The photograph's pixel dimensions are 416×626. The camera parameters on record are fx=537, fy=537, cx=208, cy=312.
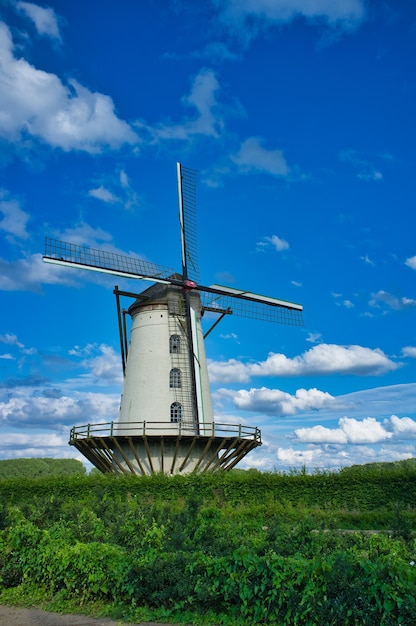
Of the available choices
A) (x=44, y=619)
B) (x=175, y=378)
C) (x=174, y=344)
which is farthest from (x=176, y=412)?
(x=44, y=619)

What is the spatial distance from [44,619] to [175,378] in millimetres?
17361

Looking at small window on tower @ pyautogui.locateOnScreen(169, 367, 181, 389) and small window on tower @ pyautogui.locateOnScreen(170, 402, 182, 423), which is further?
small window on tower @ pyautogui.locateOnScreen(169, 367, 181, 389)

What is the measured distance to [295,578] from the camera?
7375mm

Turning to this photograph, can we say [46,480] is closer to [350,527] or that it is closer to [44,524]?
[44,524]

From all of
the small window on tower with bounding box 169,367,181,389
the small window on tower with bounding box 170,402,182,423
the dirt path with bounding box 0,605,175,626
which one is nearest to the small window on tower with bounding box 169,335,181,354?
the small window on tower with bounding box 169,367,181,389

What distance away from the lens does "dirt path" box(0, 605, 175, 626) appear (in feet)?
26.0

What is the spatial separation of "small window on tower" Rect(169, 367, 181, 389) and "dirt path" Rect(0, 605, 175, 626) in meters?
16.6

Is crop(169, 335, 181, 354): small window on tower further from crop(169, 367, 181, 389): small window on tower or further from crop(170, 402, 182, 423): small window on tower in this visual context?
crop(170, 402, 182, 423): small window on tower

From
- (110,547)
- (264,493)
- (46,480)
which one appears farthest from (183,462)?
(110,547)

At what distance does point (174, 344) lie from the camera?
1034 inches

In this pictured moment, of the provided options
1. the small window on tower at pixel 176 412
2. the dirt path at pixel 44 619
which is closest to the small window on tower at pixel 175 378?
the small window on tower at pixel 176 412

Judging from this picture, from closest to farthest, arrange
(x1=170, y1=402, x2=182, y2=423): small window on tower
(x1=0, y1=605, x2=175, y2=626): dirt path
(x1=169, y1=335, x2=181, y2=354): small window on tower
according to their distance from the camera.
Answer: (x1=0, y1=605, x2=175, y2=626): dirt path, (x1=170, y1=402, x2=182, y2=423): small window on tower, (x1=169, y1=335, x2=181, y2=354): small window on tower

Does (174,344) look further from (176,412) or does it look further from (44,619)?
(44,619)

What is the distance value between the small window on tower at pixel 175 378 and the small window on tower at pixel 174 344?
925 millimetres
